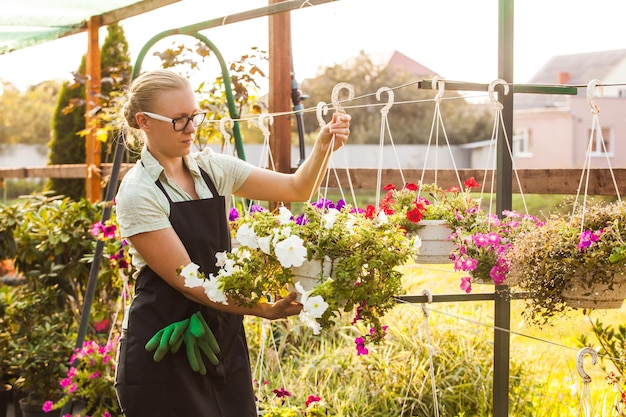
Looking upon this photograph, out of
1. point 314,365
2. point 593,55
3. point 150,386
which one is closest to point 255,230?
point 150,386

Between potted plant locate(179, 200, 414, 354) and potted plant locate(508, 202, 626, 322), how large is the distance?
274 mm

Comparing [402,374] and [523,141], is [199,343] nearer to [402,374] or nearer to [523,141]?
[402,374]

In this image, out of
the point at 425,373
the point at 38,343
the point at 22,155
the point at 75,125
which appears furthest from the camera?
the point at 22,155

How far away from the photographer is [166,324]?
6.34ft

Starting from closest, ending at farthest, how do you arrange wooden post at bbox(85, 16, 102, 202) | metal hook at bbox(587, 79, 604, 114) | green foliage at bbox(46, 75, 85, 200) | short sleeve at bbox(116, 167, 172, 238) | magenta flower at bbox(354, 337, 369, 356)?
metal hook at bbox(587, 79, 604, 114), short sleeve at bbox(116, 167, 172, 238), magenta flower at bbox(354, 337, 369, 356), wooden post at bbox(85, 16, 102, 202), green foliage at bbox(46, 75, 85, 200)

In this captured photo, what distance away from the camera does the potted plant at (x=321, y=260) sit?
65.9 inches

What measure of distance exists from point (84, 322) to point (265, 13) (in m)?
1.67

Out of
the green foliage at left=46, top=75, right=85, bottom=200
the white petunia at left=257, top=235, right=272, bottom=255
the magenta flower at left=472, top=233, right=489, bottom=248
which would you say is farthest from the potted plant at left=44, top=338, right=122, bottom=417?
the green foliage at left=46, top=75, right=85, bottom=200

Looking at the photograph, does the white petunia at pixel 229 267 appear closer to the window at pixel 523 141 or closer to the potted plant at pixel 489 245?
the potted plant at pixel 489 245

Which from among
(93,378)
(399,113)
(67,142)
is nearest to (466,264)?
(93,378)

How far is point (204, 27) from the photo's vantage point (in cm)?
288

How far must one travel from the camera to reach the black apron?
192 cm

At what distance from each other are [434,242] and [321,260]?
0.44 metres

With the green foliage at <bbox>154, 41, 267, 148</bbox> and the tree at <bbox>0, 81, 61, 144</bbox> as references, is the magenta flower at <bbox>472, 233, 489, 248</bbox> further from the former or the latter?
the tree at <bbox>0, 81, 61, 144</bbox>
